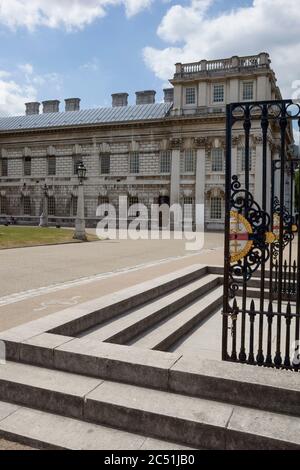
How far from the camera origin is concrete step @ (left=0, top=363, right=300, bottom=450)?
320cm

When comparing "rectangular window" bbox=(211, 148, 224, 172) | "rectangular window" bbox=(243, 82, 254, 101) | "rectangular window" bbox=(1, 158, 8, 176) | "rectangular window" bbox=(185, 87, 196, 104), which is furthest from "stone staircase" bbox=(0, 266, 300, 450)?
"rectangular window" bbox=(1, 158, 8, 176)

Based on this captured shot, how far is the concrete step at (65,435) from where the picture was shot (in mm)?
3283

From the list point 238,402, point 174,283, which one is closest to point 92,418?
point 238,402

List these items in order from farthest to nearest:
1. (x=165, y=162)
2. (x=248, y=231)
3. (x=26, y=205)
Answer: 1. (x=26, y=205)
2. (x=165, y=162)
3. (x=248, y=231)

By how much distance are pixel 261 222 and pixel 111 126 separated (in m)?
41.6

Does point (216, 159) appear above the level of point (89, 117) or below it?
below

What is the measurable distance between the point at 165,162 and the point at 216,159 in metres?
5.65

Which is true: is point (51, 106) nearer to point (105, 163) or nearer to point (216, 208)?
point (105, 163)

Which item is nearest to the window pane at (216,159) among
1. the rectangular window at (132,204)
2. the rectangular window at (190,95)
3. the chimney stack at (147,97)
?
the rectangular window at (190,95)

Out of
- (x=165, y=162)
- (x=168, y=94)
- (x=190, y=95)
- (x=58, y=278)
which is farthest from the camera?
(x=168, y=94)

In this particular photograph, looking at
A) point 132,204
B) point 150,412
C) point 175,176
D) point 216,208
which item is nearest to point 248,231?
point 150,412

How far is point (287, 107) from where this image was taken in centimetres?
414

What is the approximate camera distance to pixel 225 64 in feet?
129

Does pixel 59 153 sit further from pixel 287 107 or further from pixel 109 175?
pixel 287 107
